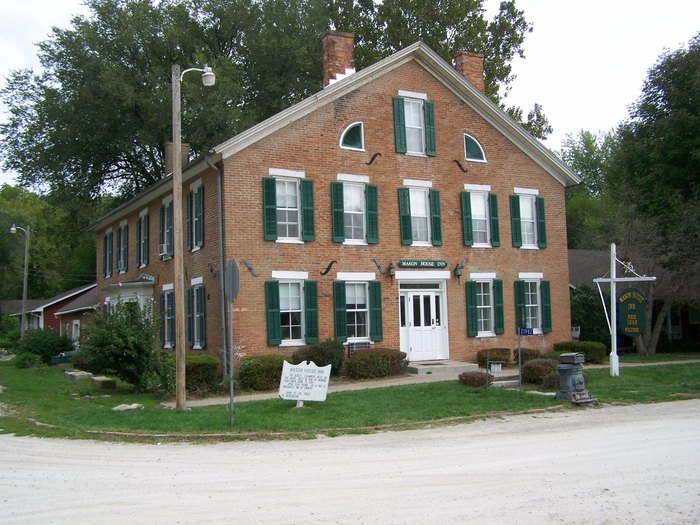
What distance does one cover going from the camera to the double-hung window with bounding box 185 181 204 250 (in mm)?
19578

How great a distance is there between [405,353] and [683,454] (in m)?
10.2

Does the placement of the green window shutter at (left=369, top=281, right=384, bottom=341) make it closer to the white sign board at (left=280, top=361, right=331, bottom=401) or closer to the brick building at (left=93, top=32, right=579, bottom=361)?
the brick building at (left=93, top=32, right=579, bottom=361)

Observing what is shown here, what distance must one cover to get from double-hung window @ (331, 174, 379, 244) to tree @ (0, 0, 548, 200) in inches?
519

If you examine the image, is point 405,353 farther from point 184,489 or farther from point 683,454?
point 184,489

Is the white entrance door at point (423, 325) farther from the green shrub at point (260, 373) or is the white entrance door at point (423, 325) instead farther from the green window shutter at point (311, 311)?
the green shrub at point (260, 373)

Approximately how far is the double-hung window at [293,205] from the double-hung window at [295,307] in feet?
3.62

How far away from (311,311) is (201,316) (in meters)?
3.31

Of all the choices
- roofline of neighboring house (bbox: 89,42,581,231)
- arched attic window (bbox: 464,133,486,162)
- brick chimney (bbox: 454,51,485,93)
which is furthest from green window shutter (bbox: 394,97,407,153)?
brick chimney (bbox: 454,51,485,93)

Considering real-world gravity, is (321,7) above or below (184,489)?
above

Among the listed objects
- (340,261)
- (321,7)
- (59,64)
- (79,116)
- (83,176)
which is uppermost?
(321,7)

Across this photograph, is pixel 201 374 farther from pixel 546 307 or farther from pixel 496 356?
pixel 546 307

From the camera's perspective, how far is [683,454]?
915 cm

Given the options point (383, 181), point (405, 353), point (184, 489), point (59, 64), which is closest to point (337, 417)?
point (184, 489)

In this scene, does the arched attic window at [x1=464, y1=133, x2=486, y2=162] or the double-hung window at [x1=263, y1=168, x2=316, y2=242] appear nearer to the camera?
the double-hung window at [x1=263, y1=168, x2=316, y2=242]
